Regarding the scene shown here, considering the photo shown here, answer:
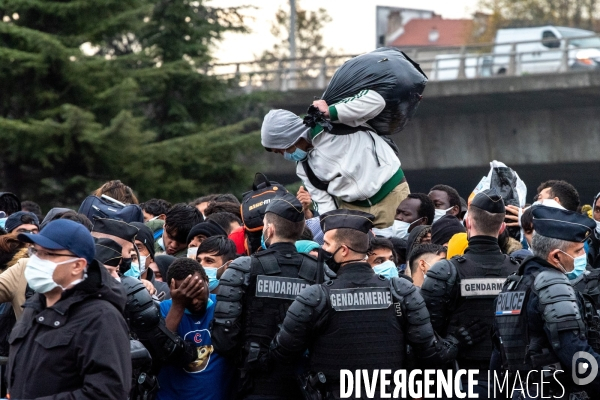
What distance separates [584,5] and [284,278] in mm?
67640

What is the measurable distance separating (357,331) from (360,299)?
0.62 ft

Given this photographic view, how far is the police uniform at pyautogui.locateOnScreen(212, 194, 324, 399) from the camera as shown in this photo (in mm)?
6691

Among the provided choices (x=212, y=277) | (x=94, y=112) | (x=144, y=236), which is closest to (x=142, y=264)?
(x=144, y=236)

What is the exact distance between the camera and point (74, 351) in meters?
5.11

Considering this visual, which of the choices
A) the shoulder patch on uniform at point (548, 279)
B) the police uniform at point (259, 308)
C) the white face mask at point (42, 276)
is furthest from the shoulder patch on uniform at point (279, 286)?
the white face mask at point (42, 276)

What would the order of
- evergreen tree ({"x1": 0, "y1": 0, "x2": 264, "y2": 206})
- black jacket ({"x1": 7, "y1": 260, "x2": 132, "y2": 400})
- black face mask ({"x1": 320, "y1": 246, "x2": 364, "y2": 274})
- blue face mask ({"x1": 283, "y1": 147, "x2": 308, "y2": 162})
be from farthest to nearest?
evergreen tree ({"x1": 0, "y1": 0, "x2": 264, "y2": 206}) < blue face mask ({"x1": 283, "y1": 147, "x2": 308, "y2": 162}) < black face mask ({"x1": 320, "y1": 246, "x2": 364, "y2": 274}) < black jacket ({"x1": 7, "y1": 260, "x2": 132, "y2": 400})

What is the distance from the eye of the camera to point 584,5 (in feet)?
231

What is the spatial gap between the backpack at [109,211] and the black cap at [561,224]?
325 cm

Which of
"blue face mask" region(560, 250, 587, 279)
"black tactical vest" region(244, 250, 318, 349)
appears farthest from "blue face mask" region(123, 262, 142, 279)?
"blue face mask" region(560, 250, 587, 279)

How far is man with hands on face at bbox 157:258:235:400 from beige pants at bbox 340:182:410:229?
2.20 metres

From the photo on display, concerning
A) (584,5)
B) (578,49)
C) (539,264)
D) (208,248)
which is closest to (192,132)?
(578,49)

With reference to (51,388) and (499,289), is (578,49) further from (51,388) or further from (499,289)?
(51,388)

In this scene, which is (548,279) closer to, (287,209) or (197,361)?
(287,209)

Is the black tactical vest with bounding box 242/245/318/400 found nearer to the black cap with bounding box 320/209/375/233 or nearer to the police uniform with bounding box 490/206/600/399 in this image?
the black cap with bounding box 320/209/375/233
